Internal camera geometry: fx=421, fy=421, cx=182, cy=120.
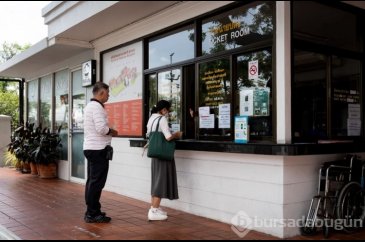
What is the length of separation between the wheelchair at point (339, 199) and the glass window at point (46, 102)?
25.2 feet

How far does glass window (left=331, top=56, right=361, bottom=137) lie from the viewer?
533cm

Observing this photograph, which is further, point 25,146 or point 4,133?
point 4,133

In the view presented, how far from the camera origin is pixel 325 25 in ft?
17.0

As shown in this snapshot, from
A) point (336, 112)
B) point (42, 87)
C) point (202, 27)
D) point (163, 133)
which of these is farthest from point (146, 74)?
point (42, 87)

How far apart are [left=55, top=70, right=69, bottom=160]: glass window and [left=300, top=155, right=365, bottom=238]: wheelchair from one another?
646 centimetres

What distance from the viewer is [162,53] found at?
6.66m

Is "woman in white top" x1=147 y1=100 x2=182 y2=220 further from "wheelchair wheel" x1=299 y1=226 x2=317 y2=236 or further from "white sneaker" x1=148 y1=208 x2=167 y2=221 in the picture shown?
"wheelchair wheel" x1=299 y1=226 x2=317 y2=236

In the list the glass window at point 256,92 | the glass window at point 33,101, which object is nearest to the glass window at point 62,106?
the glass window at point 33,101

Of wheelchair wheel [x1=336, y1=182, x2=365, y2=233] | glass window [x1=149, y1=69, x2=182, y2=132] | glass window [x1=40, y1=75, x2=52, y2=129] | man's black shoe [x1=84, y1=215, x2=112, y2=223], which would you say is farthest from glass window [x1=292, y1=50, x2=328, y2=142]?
glass window [x1=40, y1=75, x2=52, y2=129]

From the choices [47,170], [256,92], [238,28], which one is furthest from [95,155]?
[47,170]

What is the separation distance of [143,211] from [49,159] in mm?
4454

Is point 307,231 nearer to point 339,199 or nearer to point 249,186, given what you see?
point 339,199

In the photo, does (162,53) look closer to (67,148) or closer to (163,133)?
(163,133)

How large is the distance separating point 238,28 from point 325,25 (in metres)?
1.06
